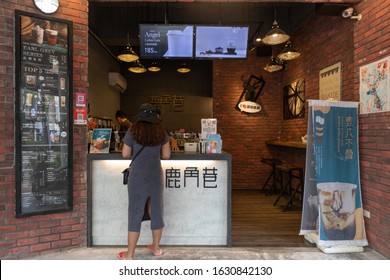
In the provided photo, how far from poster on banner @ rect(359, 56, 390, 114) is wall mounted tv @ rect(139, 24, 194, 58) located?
2.33 metres

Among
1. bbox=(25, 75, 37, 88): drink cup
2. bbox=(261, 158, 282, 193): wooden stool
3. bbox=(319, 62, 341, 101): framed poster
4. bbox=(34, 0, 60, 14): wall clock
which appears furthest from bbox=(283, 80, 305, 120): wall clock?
bbox=(25, 75, 37, 88): drink cup

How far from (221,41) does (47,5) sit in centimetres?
232

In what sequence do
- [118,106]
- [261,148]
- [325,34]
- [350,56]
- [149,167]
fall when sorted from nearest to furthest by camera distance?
[149,167] → [350,56] → [325,34] → [261,148] → [118,106]

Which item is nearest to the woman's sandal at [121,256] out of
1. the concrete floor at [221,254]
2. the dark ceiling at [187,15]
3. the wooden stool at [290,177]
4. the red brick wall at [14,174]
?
the concrete floor at [221,254]

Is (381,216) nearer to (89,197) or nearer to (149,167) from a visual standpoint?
(149,167)

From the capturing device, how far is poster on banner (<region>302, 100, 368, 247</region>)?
11.2 feet

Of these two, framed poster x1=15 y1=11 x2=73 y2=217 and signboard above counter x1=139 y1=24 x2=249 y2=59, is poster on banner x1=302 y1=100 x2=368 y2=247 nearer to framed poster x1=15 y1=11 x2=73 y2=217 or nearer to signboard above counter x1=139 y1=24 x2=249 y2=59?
signboard above counter x1=139 y1=24 x2=249 y2=59

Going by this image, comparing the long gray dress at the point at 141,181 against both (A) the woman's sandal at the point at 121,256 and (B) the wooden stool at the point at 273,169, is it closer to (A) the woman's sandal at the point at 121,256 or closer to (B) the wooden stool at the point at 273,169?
(A) the woman's sandal at the point at 121,256

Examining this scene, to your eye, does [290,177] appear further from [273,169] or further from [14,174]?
[14,174]

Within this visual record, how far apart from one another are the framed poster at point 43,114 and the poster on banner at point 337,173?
9.16ft

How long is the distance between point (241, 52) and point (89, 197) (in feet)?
9.66

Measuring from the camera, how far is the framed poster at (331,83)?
4.58 m

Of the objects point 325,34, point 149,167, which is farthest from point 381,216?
point 325,34
